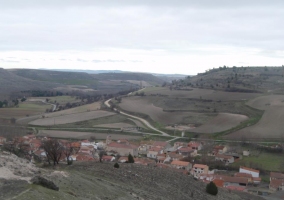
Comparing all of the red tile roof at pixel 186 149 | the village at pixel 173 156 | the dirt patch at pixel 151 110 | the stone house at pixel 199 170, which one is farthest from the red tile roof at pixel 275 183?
the dirt patch at pixel 151 110

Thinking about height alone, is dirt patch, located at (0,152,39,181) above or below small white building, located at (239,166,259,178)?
above

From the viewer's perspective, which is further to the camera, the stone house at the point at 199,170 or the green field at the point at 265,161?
the green field at the point at 265,161

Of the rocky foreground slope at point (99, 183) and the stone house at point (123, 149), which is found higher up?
the rocky foreground slope at point (99, 183)

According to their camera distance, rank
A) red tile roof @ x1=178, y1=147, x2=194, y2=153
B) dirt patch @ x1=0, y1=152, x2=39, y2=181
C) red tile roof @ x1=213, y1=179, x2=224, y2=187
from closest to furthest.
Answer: dirt patch @ x1=0, y1=152, x2=39, y2=181
red tile roof @ x1=213, y1=179, x2=224, y2=187
red tile roof @ x1=178, y1=147, x2=194, y2=153

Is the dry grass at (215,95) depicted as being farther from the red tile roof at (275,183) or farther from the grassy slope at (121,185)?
the grassy slope at (121,185)

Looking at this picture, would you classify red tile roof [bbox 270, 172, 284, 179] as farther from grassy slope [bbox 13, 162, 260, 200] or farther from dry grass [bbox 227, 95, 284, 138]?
dry grass [bbox 227, 95, 284, 138]

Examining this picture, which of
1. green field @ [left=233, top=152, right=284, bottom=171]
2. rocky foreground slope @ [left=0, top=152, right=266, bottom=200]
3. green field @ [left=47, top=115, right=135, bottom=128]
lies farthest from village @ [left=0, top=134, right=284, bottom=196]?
green field @ [left=47, top=115, right=135, bottom=128]

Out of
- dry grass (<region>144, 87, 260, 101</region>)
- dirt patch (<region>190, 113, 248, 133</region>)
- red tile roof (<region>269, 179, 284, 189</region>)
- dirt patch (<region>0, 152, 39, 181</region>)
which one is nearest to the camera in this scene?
dirt patch (<region>0, 152, 39, 181</region>)
